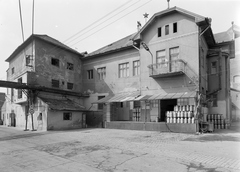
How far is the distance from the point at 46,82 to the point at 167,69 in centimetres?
1481

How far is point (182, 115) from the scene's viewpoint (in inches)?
672

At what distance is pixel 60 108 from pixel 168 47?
1321 centimetres

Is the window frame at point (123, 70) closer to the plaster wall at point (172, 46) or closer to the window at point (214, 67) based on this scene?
the plaster wall at point (172, 46)

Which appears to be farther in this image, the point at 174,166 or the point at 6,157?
the point at 6,157

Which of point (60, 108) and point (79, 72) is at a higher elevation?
point (79, 72)

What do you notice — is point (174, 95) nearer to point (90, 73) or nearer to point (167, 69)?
point (167, 69)

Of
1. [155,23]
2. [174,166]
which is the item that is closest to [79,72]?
[155,23]

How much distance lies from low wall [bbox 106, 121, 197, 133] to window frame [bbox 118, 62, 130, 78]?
20.5ft

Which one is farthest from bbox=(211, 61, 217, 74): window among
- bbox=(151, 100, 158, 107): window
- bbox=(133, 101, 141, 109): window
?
bbox=(133, 101, 141, 109): window

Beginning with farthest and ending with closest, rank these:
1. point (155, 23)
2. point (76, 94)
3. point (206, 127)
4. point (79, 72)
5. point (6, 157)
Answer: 1. point (79, 72)
2. point (76, 94)
3. point (155, 23)
4. point (206, 127)
5. point (6, 157)

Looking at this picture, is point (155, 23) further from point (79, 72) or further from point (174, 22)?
point (79, 72)

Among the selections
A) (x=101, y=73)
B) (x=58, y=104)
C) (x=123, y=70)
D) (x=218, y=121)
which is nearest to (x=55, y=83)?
(x=58, y=104)

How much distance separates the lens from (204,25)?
17.9m

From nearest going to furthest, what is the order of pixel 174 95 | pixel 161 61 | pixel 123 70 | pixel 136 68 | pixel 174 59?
pixel 174 95 → pixel 174 59 → pixel 161 61 → pixel 136 68 → pixel 123 70
